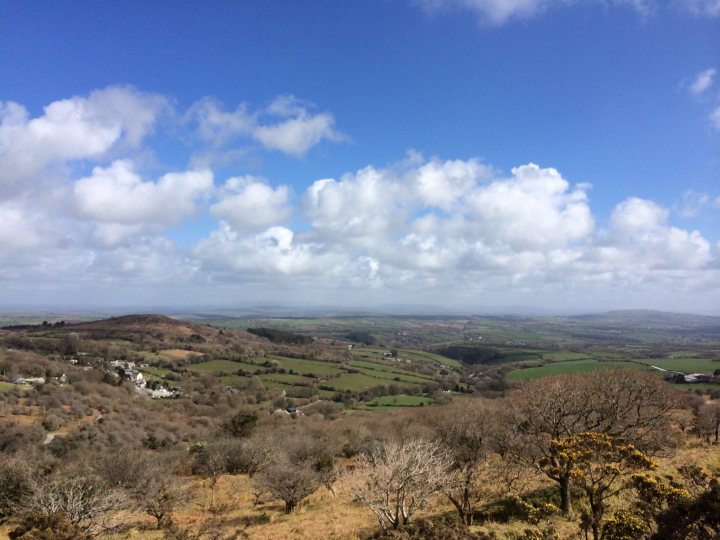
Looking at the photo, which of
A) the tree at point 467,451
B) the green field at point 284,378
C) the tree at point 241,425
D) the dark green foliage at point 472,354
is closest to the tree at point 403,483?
the tree at point 467,451

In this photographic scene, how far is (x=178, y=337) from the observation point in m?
148

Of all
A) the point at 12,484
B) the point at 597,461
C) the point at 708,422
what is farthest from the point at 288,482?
the point at 708,422

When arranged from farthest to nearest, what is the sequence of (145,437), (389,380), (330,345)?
(330,345), (389,380), (145,437)

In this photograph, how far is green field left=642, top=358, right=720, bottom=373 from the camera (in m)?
97.7

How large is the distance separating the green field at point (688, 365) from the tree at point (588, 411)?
89.0m

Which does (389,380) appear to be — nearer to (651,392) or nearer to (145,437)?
(145,437)

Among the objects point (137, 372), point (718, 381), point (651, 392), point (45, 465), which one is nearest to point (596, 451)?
point (651, 392)

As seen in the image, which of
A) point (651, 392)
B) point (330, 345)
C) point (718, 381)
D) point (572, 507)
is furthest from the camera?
point (330, 345)

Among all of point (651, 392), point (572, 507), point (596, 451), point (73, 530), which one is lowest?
point (572, 507)

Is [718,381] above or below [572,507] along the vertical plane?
below

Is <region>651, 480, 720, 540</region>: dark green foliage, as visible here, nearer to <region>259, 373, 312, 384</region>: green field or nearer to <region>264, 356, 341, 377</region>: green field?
<region>259, 373, 312, 384</region>: green field

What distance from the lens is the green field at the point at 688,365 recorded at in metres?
97.7

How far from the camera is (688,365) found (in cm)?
10569

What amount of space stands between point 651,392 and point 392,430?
31660 mm
